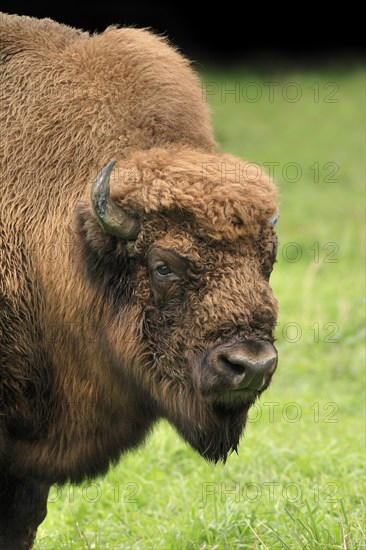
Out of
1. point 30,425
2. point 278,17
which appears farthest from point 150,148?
point 278,17

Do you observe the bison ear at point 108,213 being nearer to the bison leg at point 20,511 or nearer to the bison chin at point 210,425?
the bison chin at point 210,425

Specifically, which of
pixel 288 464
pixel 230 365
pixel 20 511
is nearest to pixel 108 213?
pixel 230 365

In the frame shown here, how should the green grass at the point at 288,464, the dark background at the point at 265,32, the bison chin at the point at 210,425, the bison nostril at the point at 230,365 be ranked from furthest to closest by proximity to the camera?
the dark background at the point at 265,32, the green grass at the point at 288,464, the bison chin at the point at 210,425, the bison nostril at the point at 230,365

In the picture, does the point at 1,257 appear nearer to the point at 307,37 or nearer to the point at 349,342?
the point at 349,342

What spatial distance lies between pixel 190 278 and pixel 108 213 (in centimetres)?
47

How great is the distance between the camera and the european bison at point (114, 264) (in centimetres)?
435

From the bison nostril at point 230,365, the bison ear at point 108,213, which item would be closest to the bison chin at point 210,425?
the bison nostril at point 230,365

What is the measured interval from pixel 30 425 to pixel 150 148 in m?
1.46

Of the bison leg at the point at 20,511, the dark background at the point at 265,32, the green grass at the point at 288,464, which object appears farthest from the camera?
the dark background at the point at 265,32

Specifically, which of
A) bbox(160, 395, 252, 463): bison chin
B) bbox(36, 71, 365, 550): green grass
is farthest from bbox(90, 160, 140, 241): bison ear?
bbox(36, 71, 365, 550): green grass

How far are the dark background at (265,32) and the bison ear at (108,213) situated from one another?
19.6 metres

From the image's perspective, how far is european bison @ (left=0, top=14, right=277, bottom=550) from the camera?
435 cm

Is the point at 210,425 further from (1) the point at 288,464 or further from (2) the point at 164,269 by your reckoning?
(1) the point at 288,464

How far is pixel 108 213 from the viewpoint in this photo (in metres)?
4.45
